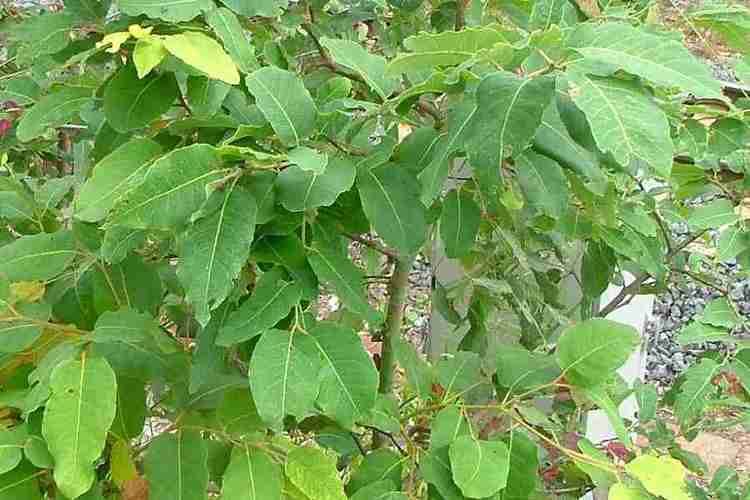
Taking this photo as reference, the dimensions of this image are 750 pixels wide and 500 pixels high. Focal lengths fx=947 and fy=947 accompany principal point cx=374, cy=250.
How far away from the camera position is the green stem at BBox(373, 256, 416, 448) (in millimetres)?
1064

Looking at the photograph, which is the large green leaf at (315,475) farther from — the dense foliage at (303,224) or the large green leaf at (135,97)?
the large green leaf at (135,97)

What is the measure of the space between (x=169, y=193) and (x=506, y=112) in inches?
9.0

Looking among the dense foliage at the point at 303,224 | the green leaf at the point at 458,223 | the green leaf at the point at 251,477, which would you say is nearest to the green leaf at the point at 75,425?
the dense foliage at the point at 303,224

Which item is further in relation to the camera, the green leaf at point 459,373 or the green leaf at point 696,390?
the green leaf at point 696,390

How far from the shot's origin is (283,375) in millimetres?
687

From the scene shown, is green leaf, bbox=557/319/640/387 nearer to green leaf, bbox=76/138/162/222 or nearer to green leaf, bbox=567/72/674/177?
green leaf, bbox=567/72/674/177

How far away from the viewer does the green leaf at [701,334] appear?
111 centimetres

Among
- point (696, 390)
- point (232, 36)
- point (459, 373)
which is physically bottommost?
point (696, 390)

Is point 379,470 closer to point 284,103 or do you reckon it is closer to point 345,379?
point 345,379

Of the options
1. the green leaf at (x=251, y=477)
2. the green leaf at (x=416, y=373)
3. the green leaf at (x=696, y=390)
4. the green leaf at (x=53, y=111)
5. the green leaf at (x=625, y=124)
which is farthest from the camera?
the green leaf at (x=696, y=390)

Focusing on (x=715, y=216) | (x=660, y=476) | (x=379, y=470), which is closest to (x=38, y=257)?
(x=379, y=470)

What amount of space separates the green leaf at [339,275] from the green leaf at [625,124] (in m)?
0.25

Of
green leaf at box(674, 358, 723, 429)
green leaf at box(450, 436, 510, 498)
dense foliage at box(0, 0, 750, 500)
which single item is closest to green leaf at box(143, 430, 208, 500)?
dense foliage at box(0, 0, 750, 500)

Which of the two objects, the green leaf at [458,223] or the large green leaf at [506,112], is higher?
the large green leaf at [506,112]
